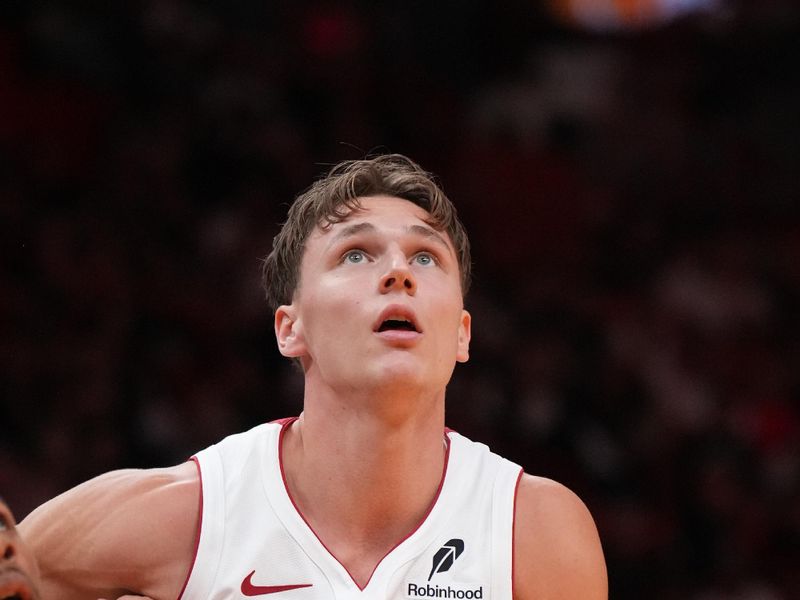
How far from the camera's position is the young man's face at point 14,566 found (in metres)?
2.92

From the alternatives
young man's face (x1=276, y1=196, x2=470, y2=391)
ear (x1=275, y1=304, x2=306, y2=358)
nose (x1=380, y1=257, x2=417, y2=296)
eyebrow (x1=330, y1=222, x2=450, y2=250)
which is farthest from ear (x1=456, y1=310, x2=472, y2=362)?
ear (x1=275, y1=304, x2=306, y2=358)

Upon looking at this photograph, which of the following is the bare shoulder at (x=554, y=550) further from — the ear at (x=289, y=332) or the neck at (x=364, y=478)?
the ear at (x=289, y=332)

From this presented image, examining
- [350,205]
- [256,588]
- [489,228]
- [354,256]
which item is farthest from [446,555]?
[489,228]

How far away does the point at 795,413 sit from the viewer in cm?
809

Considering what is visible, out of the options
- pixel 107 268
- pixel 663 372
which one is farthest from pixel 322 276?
pixel 663 372

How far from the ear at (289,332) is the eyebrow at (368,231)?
0.98 feet

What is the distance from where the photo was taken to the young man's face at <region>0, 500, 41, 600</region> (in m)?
2.92

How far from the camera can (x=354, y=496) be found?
142 inches

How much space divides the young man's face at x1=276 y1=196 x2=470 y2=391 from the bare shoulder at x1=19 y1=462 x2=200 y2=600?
605 millimetres

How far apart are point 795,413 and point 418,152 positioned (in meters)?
3.31

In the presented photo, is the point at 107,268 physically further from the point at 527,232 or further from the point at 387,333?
the point at 387,333

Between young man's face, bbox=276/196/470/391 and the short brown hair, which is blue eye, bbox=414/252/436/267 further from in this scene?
the short brown hair

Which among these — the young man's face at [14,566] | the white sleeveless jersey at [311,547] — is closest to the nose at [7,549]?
the young man's face at [14,566]

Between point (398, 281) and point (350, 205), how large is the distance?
16.1 inches
